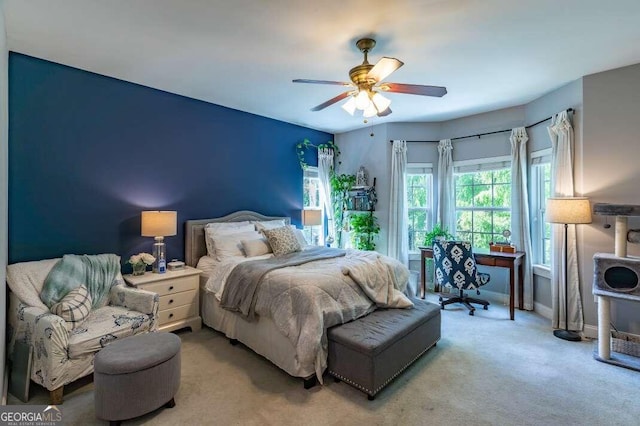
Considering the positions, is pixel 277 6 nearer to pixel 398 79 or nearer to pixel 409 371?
pixel 398 79

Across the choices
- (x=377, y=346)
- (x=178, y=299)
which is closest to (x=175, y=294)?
(x=178, y=299)

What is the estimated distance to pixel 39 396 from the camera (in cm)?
227


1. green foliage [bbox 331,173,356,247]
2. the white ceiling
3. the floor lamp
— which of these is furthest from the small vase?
the floor lamp

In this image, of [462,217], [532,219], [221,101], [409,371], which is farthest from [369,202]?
[409,371]

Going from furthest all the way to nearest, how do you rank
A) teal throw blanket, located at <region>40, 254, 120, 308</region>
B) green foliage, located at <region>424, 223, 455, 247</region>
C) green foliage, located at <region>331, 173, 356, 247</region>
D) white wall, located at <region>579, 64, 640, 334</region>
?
green foliage, located at <region>331, 173, 356, 247</region> → green foliage, located at <region>424, 223, 455, 247</region> → white wall, located at <region>579, 64, 640, 334</region> → teal throw blanket, located at <region>40, 254, 120, 308</region>

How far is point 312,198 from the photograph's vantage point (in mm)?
5645

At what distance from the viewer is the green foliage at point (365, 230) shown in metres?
5.25

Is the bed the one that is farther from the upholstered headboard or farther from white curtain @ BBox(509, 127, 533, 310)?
white curtain @ BBox(509, 127, 533, 310)

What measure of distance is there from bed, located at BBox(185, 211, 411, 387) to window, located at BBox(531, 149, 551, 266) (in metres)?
2.14

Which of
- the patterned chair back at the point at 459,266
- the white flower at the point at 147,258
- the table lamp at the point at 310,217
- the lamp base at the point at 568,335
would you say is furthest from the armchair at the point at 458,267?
the white flower at the point at 147,258

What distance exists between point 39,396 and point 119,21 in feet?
9.24

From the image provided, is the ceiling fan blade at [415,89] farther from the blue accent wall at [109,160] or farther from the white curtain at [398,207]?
the white curtain at [398,207]

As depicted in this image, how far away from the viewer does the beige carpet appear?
206 centimetres

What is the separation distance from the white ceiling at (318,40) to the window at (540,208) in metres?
0.99
